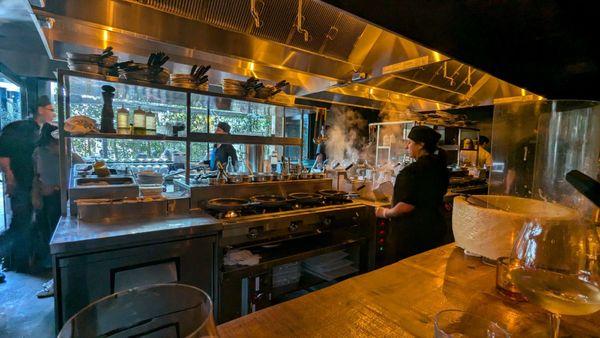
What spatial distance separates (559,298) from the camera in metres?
0.60

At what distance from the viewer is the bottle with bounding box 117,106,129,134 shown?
7.09 ft

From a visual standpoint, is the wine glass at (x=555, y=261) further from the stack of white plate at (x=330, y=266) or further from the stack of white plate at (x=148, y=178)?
the stack of white plate at (x=148, y=178)

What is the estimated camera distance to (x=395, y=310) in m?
0.80

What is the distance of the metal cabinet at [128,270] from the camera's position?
1546 millimetres

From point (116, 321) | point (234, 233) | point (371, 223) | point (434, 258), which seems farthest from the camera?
point (371, 223)

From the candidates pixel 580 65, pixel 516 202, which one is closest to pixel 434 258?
pixel 516 202

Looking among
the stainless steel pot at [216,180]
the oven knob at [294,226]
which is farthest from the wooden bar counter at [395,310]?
the stainless steel pot at [216,180]

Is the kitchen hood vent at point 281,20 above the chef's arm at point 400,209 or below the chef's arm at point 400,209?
above

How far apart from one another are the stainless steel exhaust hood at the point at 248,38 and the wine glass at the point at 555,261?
4.51 feet

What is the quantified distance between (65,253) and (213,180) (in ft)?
3.77

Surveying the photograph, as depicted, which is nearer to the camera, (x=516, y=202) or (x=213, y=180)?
(x=516, y=202)

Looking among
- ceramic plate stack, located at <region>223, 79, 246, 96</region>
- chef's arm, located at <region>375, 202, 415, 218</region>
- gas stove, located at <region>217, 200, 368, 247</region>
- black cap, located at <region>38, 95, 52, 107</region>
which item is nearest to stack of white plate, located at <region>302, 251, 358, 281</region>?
gas stove, located at <region>217, 200, 368, 247</region>

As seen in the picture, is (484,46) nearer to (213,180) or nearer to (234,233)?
(234,233)

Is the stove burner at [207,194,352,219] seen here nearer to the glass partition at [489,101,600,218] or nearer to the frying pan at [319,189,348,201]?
the frying pan at [319,189,348,201]
